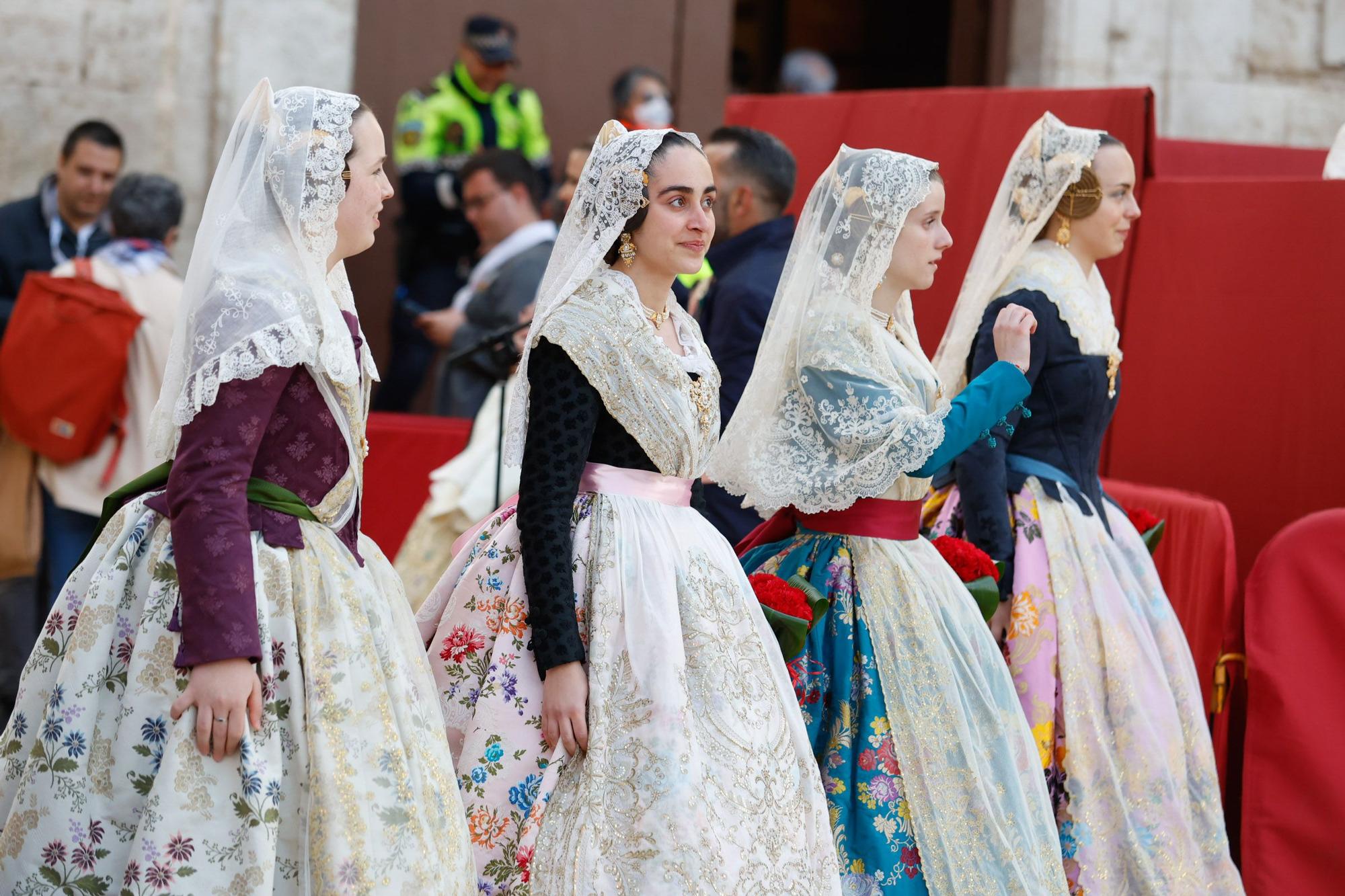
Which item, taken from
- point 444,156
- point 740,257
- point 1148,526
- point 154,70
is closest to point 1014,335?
point 1148,526

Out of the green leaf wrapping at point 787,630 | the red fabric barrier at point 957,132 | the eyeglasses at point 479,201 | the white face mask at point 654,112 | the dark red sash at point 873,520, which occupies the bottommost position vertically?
the green leaf wrapping at point 787,630

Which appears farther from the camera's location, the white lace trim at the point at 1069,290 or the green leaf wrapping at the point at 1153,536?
the green leaf wrapping at the point at 1153,536

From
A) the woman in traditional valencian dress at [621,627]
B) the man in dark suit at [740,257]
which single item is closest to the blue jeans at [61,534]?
the man in dark suit at [740,257]

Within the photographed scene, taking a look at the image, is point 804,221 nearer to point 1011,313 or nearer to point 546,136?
Answer: point 1011,313

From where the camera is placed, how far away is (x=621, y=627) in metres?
2.94

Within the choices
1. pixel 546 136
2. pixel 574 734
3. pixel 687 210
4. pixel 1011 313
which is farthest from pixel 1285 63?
pixel 574 734

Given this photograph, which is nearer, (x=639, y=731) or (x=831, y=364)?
(x=639, y=731)

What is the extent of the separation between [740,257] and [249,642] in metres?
2.67

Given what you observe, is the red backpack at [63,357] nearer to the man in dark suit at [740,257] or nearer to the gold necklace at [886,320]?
the man in dark suit at [740,257]

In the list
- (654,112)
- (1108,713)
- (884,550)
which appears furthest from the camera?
(654,112)

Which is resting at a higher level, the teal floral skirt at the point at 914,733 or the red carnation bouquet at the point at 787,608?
the red carnation bouquet at the point at 787,608

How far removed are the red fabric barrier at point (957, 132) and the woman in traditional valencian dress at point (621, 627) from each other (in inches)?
96.9

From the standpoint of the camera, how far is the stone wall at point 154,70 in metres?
6.40

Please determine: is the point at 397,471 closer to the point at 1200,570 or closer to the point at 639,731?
A: the point at 1200,570
